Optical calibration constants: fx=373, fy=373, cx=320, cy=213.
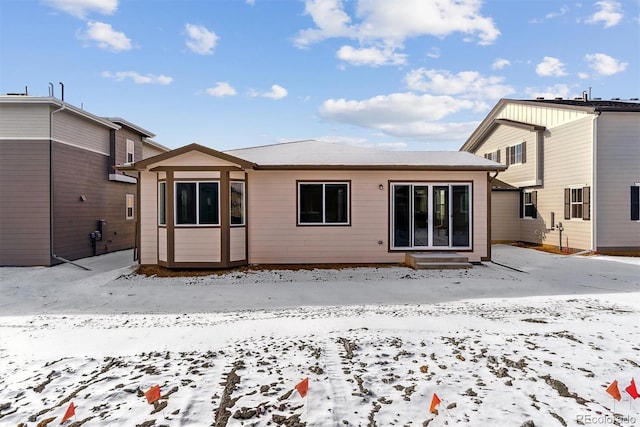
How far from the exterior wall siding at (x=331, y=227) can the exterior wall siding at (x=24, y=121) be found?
19.4ft

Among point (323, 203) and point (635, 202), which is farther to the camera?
point (635, 202)

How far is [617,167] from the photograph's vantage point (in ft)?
38.7

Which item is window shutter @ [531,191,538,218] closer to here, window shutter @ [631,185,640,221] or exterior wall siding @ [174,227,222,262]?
window shutter @ [631,185,640,221]

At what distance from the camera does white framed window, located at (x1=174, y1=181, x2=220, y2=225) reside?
30.0ft

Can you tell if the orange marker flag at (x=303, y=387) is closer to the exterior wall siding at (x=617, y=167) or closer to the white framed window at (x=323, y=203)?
the white framed window at (x=323, y=203)

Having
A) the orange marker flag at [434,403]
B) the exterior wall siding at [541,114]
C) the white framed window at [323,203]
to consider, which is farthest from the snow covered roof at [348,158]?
the orange marker flag at [434,403]

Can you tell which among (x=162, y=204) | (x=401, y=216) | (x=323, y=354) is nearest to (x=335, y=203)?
(x=401, y=216)

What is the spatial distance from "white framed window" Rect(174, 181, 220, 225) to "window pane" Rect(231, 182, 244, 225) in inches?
14.5

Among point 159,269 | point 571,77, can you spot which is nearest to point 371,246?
point 159,269

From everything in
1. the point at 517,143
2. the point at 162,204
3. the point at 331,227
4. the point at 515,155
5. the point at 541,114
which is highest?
the point at 541,114

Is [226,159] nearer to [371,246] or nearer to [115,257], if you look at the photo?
[371,246]

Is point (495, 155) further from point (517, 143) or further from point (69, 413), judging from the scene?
point (69, 413)

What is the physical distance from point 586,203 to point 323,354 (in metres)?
12.0

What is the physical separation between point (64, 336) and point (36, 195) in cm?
735
